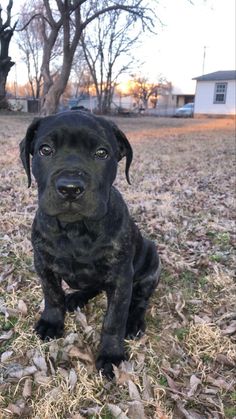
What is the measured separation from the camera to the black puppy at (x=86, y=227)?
2.32 metres

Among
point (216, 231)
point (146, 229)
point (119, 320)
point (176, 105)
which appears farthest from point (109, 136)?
point (176, 105)

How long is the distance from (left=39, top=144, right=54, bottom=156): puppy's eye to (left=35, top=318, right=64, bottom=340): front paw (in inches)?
53.4

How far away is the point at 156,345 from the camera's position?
10.3ft

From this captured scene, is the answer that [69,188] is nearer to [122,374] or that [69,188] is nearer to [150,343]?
[122,374]

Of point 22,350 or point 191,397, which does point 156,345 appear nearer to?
point 191,397

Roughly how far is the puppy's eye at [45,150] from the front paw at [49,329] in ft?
4.45

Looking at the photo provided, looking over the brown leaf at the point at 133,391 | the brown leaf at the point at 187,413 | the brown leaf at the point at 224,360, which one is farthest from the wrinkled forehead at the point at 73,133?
the brown leaf at the point at 224,360

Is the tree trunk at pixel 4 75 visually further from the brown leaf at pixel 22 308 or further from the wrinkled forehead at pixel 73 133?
the wrinkled forehead at pixel 73 133

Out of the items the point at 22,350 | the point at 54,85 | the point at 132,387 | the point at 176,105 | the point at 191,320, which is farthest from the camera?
the point at 176,105

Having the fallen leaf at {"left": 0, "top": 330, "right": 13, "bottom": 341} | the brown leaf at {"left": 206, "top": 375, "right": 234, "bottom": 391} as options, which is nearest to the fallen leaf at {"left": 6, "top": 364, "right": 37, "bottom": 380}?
the fallen leaf at {"left": 0, "top": 330, "right": 13, "bottom": 341}

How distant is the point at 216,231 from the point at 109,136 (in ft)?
10.6

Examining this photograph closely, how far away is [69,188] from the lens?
2.21 metres

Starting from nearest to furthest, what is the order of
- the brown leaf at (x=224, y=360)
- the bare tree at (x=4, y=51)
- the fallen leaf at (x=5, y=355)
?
the fallen leaf at (x=5, y=355)
the brown leaf at (x=224, y=360)
the bare tree at (x=4, y=51)

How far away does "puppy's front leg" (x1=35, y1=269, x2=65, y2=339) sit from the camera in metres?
2.97
